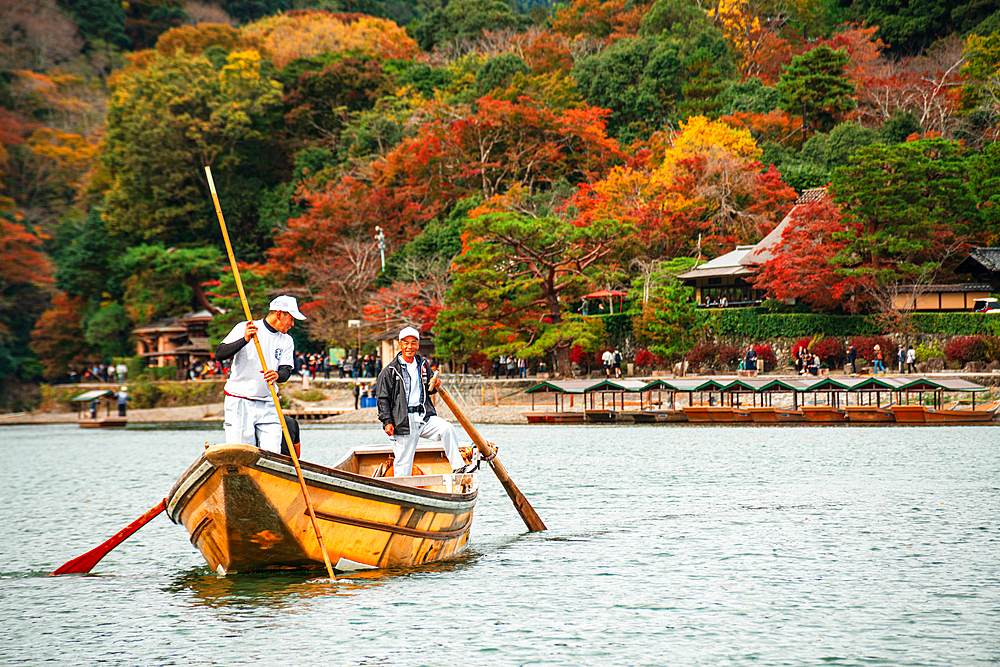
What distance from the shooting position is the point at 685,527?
1491cm

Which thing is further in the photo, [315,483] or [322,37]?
[322,37]

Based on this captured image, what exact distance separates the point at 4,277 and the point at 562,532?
60547 millimetres

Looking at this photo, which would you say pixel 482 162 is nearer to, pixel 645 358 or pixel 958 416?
pixel 645 358

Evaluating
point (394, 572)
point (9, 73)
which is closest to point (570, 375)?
point (394, 572)

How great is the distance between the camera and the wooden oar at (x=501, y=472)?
39.8 ft

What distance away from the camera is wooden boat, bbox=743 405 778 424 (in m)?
34.8

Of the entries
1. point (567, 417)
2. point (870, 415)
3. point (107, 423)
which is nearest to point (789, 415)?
point (870, 415)

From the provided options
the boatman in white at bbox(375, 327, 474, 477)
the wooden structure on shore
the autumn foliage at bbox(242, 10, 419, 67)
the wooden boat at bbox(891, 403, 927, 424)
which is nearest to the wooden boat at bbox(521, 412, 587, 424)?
the wooden boat at bbox(891, 403, 927, 424)

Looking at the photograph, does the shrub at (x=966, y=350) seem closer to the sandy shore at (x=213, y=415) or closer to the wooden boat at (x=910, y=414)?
the wooden boat at (x=910, y=414)

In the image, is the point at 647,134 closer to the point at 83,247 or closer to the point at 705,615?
the point at 83,247

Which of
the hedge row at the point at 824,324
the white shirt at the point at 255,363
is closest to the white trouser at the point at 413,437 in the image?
the white shirt at the point at 255,363

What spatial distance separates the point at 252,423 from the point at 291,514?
103 centimetres

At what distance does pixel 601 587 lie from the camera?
35.8 ft

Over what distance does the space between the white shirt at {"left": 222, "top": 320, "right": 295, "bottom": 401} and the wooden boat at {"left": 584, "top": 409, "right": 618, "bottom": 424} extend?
96.4 ft
